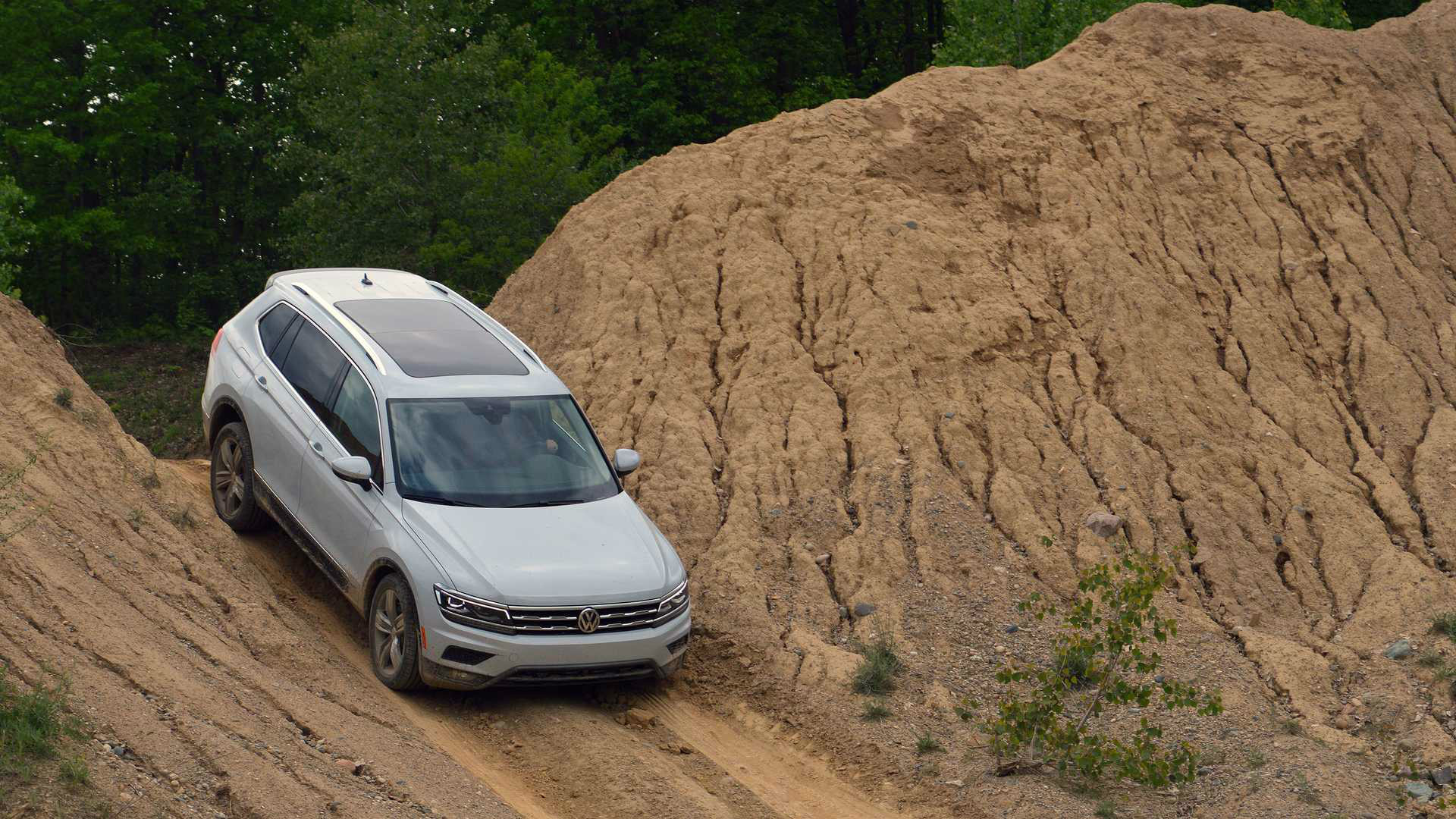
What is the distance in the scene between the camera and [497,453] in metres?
9.60

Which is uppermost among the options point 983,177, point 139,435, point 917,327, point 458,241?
point 983,177

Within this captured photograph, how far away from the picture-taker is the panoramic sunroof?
32.8ft

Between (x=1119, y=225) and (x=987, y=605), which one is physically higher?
(x=1119, y=225)

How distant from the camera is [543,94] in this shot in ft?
93.6

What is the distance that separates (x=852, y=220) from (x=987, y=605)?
4.73 m

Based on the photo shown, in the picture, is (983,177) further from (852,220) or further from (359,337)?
(359,337)

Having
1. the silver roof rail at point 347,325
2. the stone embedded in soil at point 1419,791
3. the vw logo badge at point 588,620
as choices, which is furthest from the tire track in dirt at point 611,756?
the stone embedded in soil at point 1419,791

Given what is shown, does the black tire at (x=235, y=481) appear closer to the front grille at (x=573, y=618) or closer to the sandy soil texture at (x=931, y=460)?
the sandy soil texture at (x=931, y=460)

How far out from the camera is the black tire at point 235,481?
34.3 ft

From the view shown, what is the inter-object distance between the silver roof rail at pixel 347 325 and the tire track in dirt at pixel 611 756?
1.88 metres

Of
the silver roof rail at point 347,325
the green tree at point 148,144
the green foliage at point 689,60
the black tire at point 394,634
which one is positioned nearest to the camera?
the black tire at point 394,634

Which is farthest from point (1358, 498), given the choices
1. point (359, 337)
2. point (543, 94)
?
point (543, 94)

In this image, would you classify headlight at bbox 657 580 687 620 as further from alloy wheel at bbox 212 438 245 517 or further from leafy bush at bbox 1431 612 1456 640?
leafy bush at bbox 1431 612 1456 640

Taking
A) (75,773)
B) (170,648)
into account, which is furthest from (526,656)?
(75,773)
